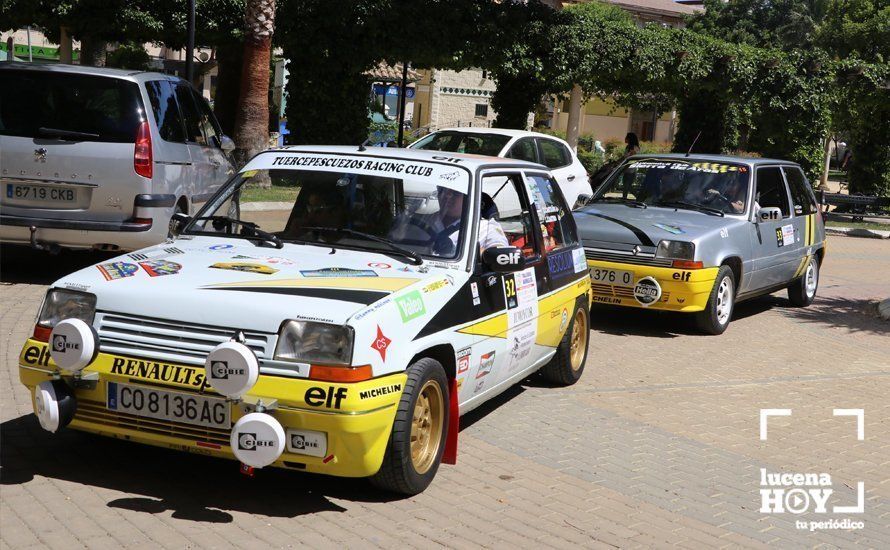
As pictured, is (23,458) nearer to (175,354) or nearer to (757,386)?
(175,354)

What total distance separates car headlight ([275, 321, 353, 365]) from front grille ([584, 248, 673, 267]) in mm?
5833

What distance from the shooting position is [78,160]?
9562 mm

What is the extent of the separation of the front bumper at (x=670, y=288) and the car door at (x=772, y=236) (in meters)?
1.27

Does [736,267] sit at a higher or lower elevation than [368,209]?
lower

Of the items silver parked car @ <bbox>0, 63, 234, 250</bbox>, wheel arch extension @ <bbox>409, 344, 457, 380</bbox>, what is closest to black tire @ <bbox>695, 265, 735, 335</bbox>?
silver parked car @ <bbox>0, 63, 234, 250</bbox>

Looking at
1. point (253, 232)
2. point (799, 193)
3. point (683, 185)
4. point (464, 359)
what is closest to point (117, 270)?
point (253, 232)

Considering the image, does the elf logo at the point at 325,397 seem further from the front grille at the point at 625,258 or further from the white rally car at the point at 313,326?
the front grille at the point at 625,258

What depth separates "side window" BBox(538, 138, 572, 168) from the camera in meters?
16.8

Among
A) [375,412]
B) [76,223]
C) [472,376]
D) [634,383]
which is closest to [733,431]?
[634,383]

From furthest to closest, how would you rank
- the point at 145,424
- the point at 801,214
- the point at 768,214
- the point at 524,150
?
the point at 524,150
the point at 801,214
the point at 768,214
the point at 145,424

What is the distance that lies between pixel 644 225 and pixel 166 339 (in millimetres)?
6806

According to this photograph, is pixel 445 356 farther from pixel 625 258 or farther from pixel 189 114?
pixel 189 114

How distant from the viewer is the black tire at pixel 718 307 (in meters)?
10.6

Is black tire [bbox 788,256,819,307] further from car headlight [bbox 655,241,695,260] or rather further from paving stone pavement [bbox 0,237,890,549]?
paving stone pavement [bbox 0,237,890,549]
